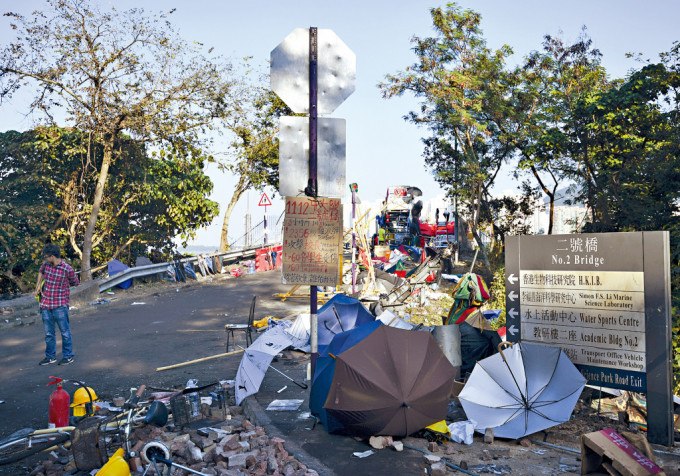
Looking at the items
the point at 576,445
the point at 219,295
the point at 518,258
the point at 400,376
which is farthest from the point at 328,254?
the point at 219,295

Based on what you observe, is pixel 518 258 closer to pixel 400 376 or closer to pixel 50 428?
pixel 400 376

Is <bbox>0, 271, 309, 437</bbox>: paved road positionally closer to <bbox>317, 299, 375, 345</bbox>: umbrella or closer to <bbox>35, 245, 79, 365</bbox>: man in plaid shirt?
<bbox>35, 245, 79, 365</bbox>: man in plaid shirt

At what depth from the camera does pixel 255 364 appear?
671cm

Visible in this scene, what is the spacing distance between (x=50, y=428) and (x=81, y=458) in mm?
1317

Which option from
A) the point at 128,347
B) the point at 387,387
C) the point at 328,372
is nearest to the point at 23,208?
the point at 128,347

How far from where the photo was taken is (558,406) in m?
5.80

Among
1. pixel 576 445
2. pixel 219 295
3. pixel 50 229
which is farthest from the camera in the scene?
pixel 50 229

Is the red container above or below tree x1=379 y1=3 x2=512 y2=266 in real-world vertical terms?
below

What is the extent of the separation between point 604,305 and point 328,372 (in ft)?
10.6

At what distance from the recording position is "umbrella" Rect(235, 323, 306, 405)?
21.6ft

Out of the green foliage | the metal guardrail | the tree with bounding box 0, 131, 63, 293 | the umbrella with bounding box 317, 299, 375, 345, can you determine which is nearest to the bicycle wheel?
the umbrella with bounding box 317, 299, 375, 345

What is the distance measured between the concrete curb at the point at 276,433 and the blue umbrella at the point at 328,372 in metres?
0.41

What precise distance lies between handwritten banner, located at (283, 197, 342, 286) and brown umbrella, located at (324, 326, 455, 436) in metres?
0.98

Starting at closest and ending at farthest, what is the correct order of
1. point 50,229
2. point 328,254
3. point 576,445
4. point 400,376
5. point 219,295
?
1. point 400,376
2. point 576,445
3. point 328,254
4. point 219,295
5. point 50,229
